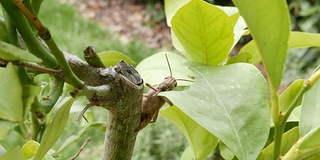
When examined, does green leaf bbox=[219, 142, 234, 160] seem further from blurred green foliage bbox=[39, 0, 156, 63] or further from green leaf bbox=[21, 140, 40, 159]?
blurred green foliage bbox=[39, 0, 156, 63]

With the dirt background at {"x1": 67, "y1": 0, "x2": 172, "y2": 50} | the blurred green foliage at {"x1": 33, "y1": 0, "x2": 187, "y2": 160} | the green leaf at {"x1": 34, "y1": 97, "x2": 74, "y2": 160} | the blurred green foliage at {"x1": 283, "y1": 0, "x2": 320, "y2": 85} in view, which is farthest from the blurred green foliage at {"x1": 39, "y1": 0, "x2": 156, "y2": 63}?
the green leaf at {"x1": 34, "y1": 97, "x2": 74, "y2": 160}

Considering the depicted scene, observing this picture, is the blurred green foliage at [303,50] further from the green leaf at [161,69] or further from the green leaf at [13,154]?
the green leaf at [13,154]

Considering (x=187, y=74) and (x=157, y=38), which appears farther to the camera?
(x=157, y=38)

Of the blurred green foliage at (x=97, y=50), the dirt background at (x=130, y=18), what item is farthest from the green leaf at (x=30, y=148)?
the dirt background at (x=130, y=18)

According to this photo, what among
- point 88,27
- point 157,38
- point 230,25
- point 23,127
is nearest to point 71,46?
point 88,27

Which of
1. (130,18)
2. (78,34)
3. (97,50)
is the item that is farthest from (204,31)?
(130,18)

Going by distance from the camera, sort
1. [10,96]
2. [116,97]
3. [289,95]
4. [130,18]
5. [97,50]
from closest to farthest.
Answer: [10,96] < [116,97] < [289,95] < [97,50] < [130,18]

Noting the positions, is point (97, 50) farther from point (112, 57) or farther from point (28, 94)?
point (28, 94)

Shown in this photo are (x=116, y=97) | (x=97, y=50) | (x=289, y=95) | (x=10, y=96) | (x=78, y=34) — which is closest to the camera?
(x=10, y=96)

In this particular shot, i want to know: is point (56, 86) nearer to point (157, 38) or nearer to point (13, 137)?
point (13, 137)
